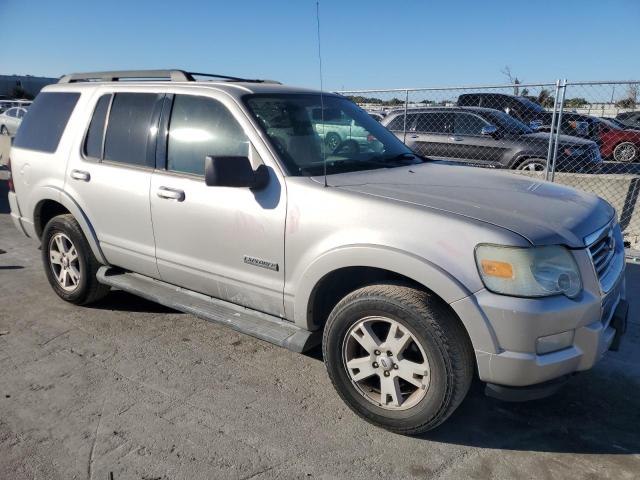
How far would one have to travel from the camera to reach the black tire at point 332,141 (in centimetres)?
387

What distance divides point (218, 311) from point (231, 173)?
1.04m

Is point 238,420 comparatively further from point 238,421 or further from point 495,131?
point 495,131

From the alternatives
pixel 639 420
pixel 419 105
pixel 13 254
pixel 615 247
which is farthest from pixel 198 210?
pixel 419 105

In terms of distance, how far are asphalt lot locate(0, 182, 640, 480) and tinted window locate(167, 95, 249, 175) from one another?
1387 millimetres

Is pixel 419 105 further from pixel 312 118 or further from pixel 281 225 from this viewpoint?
pixel 281 225

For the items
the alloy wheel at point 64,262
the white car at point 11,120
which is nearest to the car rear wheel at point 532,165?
the alloy wheel at point 64,262

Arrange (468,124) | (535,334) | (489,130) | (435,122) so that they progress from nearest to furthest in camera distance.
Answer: (535,334) → (489,130) → (468,124) → (435,122)

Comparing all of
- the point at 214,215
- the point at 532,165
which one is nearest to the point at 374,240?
the point at 214,215

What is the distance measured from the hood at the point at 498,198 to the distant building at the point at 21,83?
60.4 m

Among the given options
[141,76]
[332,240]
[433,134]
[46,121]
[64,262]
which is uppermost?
[141,76]

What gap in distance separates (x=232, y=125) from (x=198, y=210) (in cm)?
60

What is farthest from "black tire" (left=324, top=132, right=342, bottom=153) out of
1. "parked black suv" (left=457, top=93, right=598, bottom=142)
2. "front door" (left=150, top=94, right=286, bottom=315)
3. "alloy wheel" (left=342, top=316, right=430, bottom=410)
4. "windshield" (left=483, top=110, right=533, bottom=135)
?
"parked black suv" (left=457, top=93, right=598, bottom=142)

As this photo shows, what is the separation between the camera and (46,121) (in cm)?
488

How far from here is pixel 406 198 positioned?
2.94 meters
